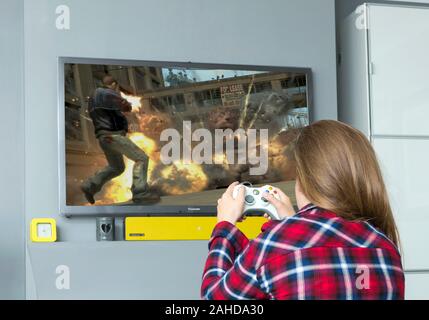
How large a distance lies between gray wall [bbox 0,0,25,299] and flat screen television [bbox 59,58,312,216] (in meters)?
0.55

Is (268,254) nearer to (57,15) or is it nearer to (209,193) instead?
(209,193)

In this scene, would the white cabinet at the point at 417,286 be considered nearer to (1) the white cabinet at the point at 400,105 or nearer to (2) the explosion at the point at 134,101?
A: (1) the white cabinet at the point at 400,105

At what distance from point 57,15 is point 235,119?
3.78ft

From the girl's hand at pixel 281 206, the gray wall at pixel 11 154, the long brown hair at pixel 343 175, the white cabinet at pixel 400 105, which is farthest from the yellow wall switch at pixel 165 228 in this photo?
the long brown hair at pixel 343 175

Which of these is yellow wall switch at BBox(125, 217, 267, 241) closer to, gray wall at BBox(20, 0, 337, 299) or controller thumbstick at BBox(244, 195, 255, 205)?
gray wall at BBox(20, 0, 337, 299)

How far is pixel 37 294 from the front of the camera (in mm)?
3045

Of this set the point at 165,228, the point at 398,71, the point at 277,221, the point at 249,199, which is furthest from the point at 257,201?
the point at 398,71

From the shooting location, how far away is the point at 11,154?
12.0 feet

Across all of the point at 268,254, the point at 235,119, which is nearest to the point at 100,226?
the point at 235,119

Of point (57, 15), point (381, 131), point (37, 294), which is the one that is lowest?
point (37, 294)

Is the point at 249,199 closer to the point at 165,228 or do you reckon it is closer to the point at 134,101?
the point at 165,228

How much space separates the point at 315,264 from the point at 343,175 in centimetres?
15

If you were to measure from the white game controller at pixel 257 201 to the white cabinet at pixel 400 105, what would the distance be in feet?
8.90

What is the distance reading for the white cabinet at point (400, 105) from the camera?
3766 millimetres
